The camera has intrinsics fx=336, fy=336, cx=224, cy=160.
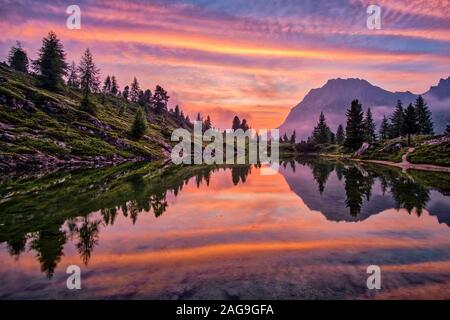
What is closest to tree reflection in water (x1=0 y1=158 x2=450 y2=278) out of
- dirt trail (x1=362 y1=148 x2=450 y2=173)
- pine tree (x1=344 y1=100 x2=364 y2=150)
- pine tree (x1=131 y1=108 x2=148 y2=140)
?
dirt trail (x1=362 y1=148 x2=450 y2=173)

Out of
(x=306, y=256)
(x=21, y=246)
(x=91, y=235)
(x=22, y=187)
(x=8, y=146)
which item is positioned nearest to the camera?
(x=306, y=256)

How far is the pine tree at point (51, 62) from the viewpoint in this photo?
121 m

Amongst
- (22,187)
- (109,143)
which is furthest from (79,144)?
(22,187)

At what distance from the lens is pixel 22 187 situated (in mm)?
36031

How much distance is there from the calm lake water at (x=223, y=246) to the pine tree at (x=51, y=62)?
107688 millimetres

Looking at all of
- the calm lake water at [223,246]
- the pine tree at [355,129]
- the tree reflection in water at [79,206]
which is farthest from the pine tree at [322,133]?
the calm lake water at [223,246]

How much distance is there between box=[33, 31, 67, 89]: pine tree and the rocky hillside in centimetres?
452

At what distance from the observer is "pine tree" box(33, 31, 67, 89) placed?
121375mm

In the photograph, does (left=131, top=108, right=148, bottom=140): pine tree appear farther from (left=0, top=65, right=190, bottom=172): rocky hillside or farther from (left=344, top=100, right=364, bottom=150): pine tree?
(left=344, top=100, right=364, bottom=150): pine tree

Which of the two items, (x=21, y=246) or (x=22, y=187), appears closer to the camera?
(x=21, y=246)

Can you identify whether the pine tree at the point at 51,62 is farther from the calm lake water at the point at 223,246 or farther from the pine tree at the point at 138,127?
the calm lake water at the point at 223,246

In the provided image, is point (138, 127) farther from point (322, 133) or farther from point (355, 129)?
point (322, 133)
